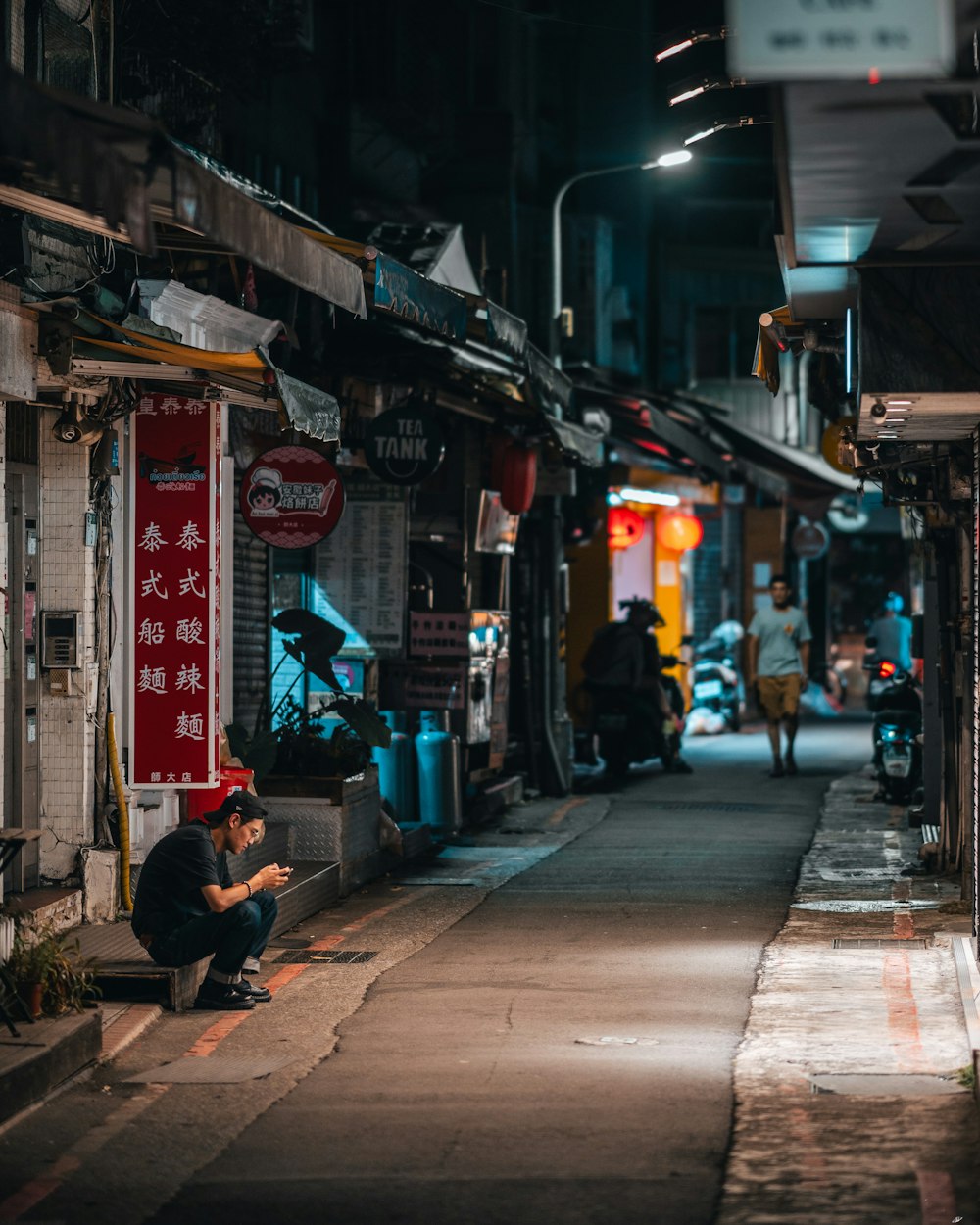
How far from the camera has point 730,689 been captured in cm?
3047

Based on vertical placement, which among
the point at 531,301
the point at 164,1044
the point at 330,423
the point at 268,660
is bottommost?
the point at 164,1044

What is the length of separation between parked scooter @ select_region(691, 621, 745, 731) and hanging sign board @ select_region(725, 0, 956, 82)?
24123mm

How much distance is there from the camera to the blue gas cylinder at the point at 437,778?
17312 mm

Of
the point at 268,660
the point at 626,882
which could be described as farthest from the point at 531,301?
the point at 626,882

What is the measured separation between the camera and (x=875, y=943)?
1205 centimetres

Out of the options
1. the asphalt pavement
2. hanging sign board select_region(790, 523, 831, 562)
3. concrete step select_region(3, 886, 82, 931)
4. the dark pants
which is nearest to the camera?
the asphalt pavement

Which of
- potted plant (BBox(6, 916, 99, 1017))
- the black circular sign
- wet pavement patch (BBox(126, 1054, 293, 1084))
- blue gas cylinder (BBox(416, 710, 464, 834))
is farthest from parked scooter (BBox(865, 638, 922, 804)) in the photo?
potted plant (BBox(6, 916, 99, 1017))

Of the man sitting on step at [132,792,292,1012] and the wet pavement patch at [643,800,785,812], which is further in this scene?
the wet pavement patch at [643,800,785,812]

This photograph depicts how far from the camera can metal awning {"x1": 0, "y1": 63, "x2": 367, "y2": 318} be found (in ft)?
21.6

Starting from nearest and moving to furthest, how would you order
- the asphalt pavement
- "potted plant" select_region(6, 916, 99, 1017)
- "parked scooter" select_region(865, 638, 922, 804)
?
the asphalt pavement < "potted plant" select_region(6, 916, 99, 1017) < "parked scooter" select_region(865, 638, 922, 804)

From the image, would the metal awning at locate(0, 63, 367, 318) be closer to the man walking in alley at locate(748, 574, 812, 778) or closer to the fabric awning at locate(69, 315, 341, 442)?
the fabric awning at locate(69, 315, 341, 442)

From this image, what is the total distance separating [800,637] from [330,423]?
11517 mm

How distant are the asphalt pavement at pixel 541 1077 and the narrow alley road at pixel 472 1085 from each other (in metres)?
0.02

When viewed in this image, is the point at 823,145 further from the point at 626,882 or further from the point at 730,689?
the point at 730,689
